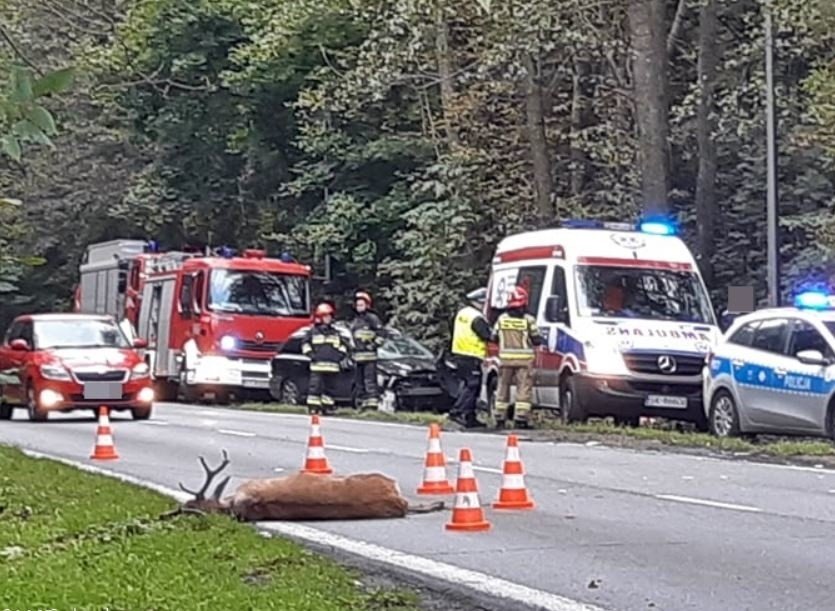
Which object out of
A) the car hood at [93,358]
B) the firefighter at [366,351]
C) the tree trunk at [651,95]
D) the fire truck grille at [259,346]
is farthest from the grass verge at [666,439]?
the fire truck grille at [259,346]

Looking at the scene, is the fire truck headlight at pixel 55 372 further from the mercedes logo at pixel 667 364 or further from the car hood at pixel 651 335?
the mercedes logo at pixel 667 364

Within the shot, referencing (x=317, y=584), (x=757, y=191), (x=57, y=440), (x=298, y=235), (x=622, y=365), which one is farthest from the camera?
(x=298, y=235)

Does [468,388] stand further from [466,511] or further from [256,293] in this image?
[466,511]

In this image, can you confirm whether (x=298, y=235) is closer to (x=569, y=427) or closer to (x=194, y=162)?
(x=194, y=162)

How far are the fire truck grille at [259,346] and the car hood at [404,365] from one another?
15.0 feet

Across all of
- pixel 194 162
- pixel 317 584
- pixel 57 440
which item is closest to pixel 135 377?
pixel 57 440

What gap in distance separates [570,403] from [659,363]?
128cm

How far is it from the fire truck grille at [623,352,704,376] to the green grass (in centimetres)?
1081

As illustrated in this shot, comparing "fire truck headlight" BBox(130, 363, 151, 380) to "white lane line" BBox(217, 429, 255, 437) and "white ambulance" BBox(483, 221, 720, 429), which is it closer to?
"white lane line" BBox(217, 429, 255, 437)

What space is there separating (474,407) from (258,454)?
17.7ft

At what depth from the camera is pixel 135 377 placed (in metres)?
25.1

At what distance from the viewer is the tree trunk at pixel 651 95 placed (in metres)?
28.1

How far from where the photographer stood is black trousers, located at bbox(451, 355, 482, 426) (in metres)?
23.3

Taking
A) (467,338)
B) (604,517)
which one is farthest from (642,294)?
(604,517)
